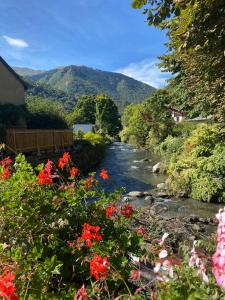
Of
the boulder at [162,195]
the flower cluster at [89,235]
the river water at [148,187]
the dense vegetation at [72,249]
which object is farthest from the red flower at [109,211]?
the boulder at [162,195]

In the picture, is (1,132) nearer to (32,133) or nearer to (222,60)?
(32,133)

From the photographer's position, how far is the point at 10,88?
26234 mm

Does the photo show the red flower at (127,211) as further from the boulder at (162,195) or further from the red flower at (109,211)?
the boulder at (162,195)

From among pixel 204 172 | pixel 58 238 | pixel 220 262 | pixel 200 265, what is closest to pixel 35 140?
pixel 204 172

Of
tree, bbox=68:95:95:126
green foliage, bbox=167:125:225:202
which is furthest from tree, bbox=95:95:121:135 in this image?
green foliage, bbox=167:125:225:202

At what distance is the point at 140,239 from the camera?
3113mm

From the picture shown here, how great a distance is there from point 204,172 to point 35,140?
374 inches

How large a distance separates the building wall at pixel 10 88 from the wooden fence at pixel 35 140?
5.46m

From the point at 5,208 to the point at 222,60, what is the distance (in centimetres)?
422

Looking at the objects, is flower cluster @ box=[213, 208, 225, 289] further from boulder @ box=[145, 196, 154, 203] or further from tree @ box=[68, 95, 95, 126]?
tree @ box=[68, 95, 95, 126]

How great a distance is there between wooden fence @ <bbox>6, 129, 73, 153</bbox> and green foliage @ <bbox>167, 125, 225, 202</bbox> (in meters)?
7.56

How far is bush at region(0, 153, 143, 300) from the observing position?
2473mm

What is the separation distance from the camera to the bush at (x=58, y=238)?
8.11 ft

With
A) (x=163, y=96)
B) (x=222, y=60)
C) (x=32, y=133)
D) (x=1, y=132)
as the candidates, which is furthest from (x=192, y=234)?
(x=163, y=96)
